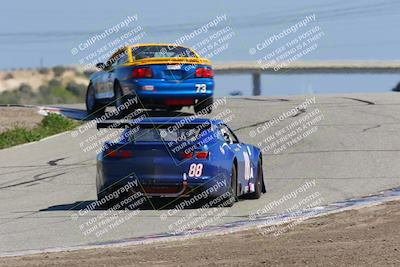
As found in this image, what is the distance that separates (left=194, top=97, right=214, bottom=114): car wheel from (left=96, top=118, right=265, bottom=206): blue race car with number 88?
9324 mm

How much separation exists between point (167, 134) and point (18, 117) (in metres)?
13.3

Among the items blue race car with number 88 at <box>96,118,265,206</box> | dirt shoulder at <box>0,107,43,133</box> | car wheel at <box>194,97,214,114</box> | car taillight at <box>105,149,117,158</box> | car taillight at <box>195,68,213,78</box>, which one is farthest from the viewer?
dirt shoulder at <box>0,107,43,133</box>

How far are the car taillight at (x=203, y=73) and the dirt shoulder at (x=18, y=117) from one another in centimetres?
442

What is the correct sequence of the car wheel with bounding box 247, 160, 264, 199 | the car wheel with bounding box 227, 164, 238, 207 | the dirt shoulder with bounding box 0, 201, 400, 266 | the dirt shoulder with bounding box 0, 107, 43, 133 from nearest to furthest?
1. the dirt shoulder with bounding box 0, 201, 400, 266
2. the car wheel with bounding box 227, 164, 238, 207
3. the car wheel with bounding box 247, 160, 264, 199
4. the dirt shoulder with bounding box 0, 107, 43, 133

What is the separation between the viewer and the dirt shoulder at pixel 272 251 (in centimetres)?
888

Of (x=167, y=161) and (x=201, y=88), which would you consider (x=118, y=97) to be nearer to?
(x=201, y=88)

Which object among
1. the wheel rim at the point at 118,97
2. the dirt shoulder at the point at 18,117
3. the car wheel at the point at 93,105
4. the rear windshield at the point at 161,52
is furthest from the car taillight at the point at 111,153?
the car wheel at the point at 93,105

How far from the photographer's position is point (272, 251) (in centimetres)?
944

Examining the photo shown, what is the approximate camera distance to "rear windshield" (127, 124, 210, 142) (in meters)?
13.5

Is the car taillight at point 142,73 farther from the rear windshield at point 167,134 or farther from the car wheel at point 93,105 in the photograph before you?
the rear windshield at point 167,134

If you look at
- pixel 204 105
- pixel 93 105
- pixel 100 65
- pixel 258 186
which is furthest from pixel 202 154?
pixel 93 105

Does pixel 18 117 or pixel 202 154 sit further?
pixel 18 117

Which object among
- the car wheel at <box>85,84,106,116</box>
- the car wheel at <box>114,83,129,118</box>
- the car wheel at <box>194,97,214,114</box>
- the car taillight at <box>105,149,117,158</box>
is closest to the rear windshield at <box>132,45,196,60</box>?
the car wheel at <box>114,83,129,118</box>

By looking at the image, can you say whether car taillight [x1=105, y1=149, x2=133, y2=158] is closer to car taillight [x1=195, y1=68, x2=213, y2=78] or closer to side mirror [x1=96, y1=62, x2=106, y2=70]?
car taillight [x1=195, y1=68, x2=213, y2=78]
